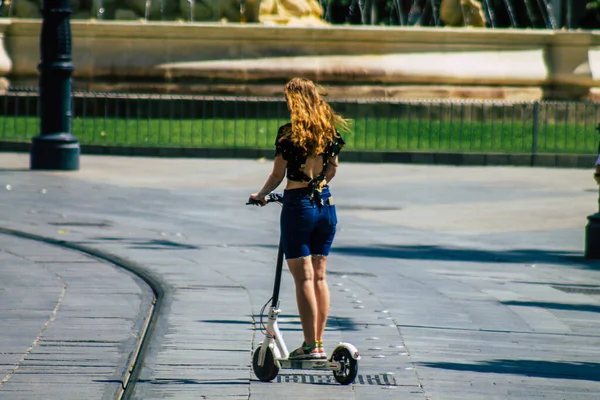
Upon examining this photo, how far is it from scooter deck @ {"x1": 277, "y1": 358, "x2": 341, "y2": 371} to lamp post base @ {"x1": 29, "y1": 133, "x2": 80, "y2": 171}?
40.5 feet

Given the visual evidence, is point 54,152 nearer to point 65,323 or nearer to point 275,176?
point 65,323

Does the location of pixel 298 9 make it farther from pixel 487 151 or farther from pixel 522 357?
pixel 522 357

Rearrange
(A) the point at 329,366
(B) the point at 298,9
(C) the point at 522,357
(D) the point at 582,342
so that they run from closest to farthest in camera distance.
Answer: (A) the point at 329,366 → (C) the point at 522,357 → (D) the point at 582,342 → (B) the point at 298,9

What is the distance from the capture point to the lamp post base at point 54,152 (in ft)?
61.1

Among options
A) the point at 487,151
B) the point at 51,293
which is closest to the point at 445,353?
the point at 51,293

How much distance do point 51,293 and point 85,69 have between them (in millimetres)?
17797

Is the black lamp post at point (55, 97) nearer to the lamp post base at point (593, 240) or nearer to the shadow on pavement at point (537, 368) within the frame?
the lamp post base at point (593, 240)

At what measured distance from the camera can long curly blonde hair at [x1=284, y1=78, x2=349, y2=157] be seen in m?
6.57

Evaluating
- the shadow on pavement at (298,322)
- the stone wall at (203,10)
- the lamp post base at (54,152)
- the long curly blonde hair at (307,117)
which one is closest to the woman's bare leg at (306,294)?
the long curly blonde hair at (307,117)

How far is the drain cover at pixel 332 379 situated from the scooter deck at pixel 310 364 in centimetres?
19

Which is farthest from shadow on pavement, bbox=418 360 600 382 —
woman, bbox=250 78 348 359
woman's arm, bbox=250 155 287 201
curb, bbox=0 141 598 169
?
curb, bbox=0 141 598 169

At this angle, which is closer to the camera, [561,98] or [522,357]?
[522,357]

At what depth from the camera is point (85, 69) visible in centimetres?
2664

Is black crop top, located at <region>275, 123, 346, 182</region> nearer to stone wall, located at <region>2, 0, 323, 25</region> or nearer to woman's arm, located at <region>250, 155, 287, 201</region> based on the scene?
woman's arm, located at <region>250, 155, 287, 201</region>
